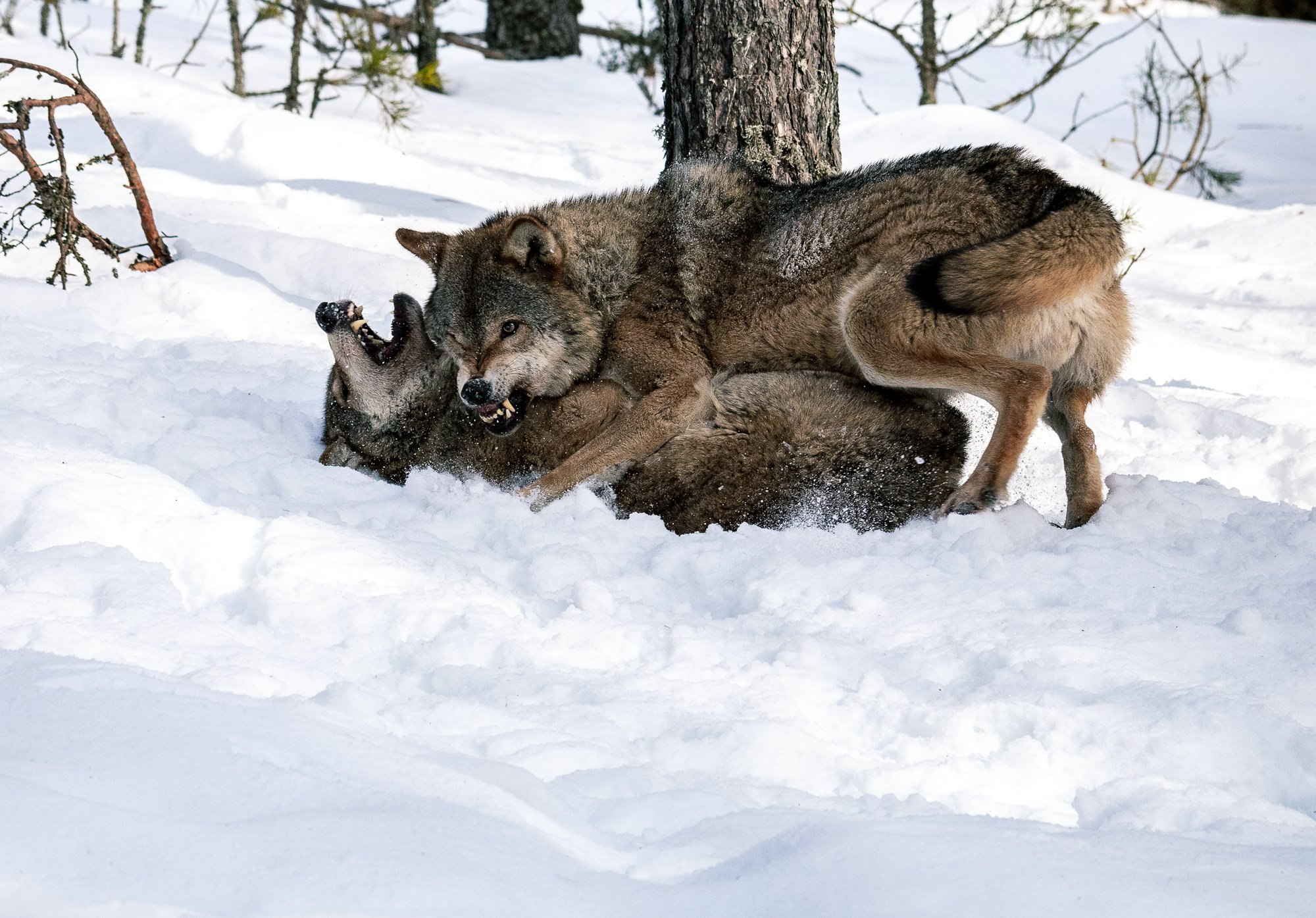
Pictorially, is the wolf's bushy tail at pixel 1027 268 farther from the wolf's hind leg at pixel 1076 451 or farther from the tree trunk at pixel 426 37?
the tree trunk at pixel 426 37

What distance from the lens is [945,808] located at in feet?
7.91

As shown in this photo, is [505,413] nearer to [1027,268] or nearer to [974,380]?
[974,380]

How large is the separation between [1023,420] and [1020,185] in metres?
0.98

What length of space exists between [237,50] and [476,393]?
7.39 metres

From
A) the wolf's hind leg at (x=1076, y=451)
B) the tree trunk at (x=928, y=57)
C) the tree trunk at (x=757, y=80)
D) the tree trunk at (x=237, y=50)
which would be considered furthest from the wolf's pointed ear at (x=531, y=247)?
the tree trunk at (x=928, y=57)

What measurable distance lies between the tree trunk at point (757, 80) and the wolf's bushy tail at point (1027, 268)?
192cm

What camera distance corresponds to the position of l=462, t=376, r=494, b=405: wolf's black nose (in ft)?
15.7

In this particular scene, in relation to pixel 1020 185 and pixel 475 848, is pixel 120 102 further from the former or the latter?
pixel 475 848

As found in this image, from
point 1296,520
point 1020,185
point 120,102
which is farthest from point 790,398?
point 120,102

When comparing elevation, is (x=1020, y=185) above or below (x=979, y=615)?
above

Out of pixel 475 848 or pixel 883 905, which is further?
pixel 475 848

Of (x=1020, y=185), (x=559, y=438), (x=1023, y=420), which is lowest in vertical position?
(x=559, y=438)

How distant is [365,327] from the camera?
5.36m

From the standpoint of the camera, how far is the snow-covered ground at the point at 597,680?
2.01 meters
